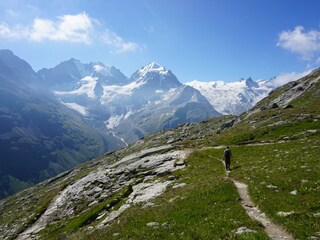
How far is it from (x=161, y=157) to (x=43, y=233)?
23.3 m

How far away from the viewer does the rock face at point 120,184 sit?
46531mm

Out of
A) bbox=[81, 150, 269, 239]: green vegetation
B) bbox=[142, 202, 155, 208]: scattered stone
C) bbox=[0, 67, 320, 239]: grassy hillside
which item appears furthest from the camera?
bbox=[142, 202, 155, 208]: scattered stone

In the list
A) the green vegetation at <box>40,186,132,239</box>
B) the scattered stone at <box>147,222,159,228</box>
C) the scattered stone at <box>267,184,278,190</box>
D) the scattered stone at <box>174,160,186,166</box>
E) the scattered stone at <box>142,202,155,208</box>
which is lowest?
the green vegetation at <box>40,186,132,239</box>

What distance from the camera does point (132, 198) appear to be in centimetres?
4209

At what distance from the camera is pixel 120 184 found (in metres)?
55.0

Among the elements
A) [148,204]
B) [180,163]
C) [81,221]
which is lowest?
[81,221]

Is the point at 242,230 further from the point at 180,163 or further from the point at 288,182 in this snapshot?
the point at 180,163

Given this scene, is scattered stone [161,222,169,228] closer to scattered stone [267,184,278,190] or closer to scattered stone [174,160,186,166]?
scattered stone [267,184,278,190]

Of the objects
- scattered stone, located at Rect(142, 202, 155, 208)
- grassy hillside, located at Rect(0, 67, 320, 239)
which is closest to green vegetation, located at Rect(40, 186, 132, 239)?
grassy hillside, located at Rect(0, 67, 320, 239)

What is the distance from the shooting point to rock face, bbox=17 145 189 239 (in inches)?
1832

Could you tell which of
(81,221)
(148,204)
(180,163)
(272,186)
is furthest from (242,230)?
(180,163)

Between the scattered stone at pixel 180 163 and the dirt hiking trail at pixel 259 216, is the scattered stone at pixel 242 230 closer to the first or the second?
the dirt hiking trail at pixel 259 216

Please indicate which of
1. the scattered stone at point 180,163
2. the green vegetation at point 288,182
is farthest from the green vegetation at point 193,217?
the scattered stone at point 180,163

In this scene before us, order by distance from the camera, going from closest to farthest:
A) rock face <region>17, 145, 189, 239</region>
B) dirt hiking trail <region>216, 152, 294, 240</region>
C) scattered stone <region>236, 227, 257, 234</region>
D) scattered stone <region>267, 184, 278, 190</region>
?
1. dirt hiking trail <region>216, 152, 294, 240</region>
2. scattered stone <region>236, 227, 257, 234</region>
3. scattered stone <region>267, 184, 278, 190</region>
4. rock face <region>17, 145, 189, 239</region>
